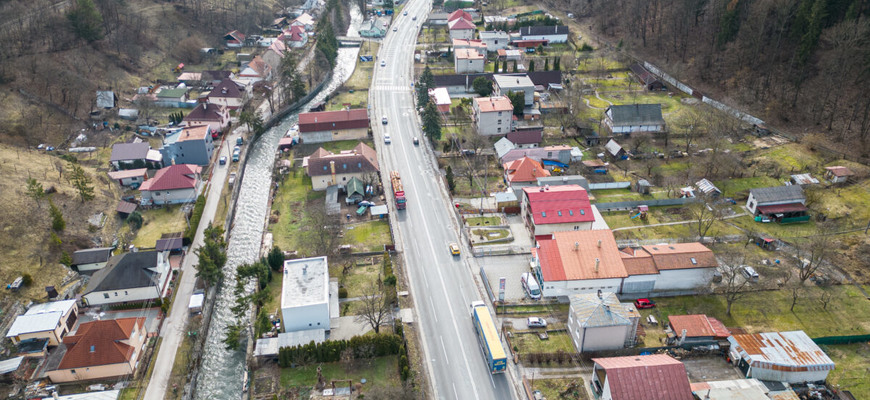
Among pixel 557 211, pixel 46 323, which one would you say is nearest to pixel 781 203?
pixel 557 211

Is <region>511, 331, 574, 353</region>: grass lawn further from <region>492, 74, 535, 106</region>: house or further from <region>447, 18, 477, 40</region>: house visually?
<region>447, 18, 477, 40</region>: house

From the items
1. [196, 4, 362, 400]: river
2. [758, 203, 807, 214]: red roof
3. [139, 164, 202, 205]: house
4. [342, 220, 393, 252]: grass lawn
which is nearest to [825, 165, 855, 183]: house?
[758, 203, 807, 214]: red roof

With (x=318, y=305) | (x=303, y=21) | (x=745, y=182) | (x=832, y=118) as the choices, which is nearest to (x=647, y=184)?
(x=745, y=182)

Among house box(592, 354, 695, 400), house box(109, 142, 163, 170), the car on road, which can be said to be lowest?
house box(592, 354, 695, 400)

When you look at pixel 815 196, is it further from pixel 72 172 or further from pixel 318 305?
pixel 72 172

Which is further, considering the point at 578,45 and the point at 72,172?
the point at 578,45
